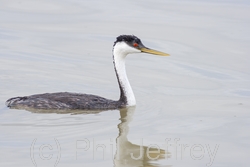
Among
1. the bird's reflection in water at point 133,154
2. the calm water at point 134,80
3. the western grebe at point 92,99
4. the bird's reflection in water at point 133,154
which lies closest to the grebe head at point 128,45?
the western grebe at point 92,99

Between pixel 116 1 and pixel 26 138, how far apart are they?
10.2 meters

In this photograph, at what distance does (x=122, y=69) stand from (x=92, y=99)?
2.92 ft

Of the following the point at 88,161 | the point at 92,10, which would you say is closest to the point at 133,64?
the point at 92,10

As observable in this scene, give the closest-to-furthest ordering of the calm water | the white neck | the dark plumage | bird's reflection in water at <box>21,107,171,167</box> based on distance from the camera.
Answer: bird's reflection in water at <box>21,107,171,167</box>
the calm water
the dark plumage
the white neck

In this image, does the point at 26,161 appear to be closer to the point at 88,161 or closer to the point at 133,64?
the point at 88,161

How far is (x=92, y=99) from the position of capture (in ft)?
39.6

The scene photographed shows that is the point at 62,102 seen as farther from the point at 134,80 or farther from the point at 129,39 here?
the point at 134,80

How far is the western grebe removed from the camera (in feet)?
39.0

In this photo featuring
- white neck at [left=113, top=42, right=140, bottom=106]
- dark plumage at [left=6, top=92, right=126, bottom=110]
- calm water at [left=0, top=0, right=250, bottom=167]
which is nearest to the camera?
calm water at [left=0, top=0, right=250, bottom=167]

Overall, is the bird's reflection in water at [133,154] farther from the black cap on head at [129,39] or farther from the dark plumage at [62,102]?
the black cap on head at [129,39]

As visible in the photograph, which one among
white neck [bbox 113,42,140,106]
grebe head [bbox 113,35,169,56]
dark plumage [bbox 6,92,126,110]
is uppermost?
grebe head [bbox 113,35,169,56]

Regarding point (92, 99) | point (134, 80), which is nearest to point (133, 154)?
point (92, 99)

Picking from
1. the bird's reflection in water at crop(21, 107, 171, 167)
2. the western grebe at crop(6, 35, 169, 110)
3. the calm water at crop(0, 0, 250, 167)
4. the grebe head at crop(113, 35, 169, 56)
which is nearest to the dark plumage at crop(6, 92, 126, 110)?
the western grebe at crop(6, 35, 169, 110)

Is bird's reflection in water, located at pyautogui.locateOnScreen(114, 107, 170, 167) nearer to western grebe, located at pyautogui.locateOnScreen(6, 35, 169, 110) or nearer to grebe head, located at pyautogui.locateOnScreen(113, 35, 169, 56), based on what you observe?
western grebe, located at pyautogui.locateOnScreen(6, 35, 169, 110)
